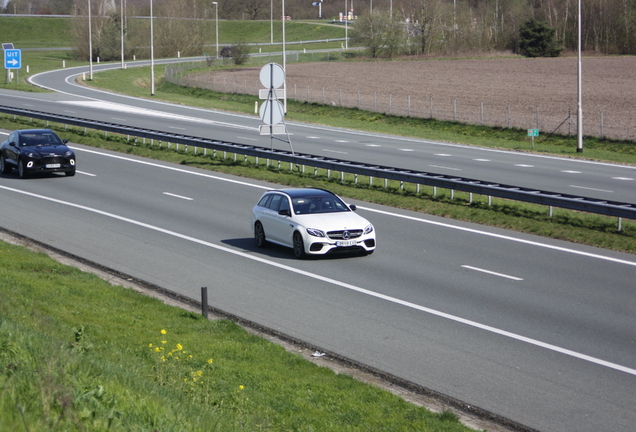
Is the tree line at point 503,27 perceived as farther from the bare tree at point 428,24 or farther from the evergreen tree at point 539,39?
the evergreen tree at point 539,39

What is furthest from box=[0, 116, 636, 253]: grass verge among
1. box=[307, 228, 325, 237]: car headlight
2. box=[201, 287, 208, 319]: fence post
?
box=[201, 287, 208, 319]: fence post

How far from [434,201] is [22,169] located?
47.3 ft

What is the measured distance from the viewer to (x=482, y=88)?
6694 centimetres

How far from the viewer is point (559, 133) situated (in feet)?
140

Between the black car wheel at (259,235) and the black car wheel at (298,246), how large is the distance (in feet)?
4.24

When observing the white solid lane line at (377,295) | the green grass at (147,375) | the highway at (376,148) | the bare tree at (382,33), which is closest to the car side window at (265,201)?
the white solid lane line at (377,295)

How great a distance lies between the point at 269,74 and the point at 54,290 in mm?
15513

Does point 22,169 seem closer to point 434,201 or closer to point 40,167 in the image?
point 40,167

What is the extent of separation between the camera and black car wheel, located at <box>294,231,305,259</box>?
16.3 metres

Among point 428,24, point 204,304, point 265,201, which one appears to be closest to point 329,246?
point 265,201

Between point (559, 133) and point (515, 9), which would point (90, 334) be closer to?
point (559, 133)

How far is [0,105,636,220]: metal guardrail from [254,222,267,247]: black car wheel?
6636mm

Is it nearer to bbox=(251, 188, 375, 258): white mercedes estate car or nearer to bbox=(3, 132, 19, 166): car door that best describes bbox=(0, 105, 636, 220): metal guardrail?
bbox=(251, 188, 375, 258): white mercedes estate car

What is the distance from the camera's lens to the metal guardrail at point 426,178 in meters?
18.7
